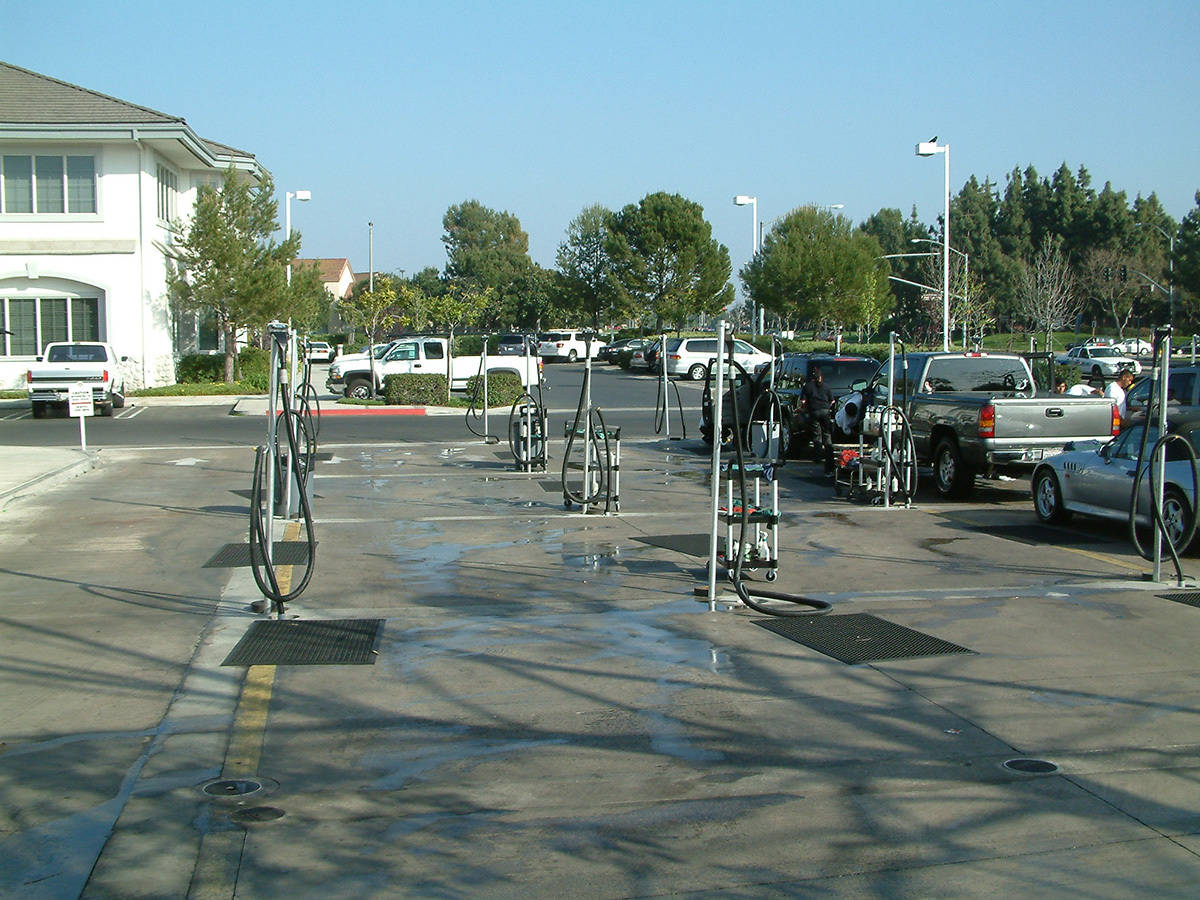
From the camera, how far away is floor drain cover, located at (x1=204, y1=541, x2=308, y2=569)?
440 inches

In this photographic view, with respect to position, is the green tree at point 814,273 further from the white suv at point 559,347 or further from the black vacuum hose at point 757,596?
the black vacuum hose at point 757,596

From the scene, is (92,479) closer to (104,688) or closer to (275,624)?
(275,624)

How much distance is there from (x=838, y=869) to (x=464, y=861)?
1.48 m

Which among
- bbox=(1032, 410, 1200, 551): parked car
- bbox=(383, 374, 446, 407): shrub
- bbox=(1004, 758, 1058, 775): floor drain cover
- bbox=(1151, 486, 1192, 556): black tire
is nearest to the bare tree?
bbox=(383, 374, 446, 407): shrub

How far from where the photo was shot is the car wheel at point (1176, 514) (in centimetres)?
1098

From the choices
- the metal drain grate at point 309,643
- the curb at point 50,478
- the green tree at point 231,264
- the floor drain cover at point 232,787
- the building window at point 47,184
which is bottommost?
the floor drain cover at point 232,787

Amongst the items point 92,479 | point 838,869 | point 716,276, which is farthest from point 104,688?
point 716,276

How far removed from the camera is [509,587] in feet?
33.1

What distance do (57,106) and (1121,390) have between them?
98.9 ft

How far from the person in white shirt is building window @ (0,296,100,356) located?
2797 centimetres

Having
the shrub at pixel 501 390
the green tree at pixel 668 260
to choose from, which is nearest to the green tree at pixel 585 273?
the green tree at pixel 668 260

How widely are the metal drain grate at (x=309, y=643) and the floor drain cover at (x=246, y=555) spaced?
7.87 feet

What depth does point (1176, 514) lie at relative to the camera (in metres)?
11.2

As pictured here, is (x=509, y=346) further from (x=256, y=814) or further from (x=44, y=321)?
(x=256, y=814)
